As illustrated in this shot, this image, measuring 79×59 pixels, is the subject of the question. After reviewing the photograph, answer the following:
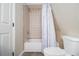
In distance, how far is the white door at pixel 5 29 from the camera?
169 cm

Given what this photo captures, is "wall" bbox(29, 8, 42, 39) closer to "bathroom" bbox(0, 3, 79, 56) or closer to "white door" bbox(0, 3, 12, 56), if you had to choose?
"bathroom" bbox(0, 3, 79, 56)

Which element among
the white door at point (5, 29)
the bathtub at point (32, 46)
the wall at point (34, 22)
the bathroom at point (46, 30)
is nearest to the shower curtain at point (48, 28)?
the bathroom at point (46, 30)

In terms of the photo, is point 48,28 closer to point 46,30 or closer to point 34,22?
point 46,30

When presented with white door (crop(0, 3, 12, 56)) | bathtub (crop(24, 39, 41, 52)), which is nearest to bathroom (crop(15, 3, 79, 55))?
bathtub (crop(24, 39, 41, 52))

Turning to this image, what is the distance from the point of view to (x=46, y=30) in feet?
9.52

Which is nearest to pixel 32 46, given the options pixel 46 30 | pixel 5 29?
pixel 46 30

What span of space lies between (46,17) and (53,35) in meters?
0.47

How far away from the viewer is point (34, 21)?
3.93 metres

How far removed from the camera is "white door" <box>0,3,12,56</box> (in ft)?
5.53

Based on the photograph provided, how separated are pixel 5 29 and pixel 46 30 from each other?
1.27 m

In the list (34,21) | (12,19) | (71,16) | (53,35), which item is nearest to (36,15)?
(34,21)

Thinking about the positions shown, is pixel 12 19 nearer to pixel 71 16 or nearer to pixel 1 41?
pixel 1 41

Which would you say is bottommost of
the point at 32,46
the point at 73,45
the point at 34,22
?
the point at 32,46

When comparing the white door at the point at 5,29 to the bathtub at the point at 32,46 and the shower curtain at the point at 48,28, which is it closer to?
the shower curtain at the point at 48,28
